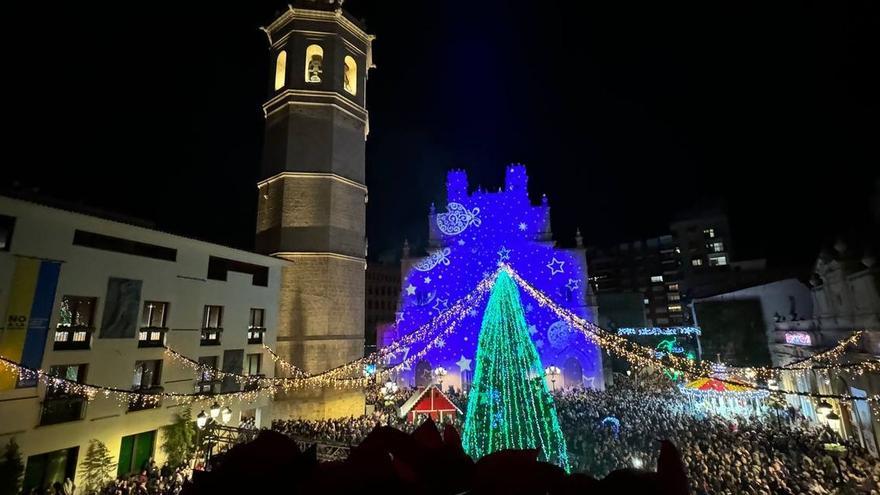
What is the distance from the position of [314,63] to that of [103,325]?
18.8 m

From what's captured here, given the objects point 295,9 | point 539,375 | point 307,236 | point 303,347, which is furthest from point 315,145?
point 539,375

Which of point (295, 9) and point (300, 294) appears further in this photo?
point (295, 9)

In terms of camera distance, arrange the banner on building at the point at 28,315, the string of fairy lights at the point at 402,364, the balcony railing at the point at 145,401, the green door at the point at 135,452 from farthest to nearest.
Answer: the balcony railing at the point at 145,401
the green door at the point at 135,452
the banner on building at the point at 28,315
the string of fairy lights at the point at 402,364

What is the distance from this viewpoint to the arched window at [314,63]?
25938 mm

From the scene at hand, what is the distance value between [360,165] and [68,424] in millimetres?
18265

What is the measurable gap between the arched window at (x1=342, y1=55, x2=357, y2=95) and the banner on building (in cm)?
1871

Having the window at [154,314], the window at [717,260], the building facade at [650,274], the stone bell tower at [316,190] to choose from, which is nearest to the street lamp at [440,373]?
the stone bell tower at [316,190]

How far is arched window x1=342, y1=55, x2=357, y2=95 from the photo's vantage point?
27.4 metres

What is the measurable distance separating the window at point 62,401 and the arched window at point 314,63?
18859 mm

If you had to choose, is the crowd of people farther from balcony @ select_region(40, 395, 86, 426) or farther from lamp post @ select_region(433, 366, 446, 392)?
lamp post @ select_region(433, 366, 446, 392)

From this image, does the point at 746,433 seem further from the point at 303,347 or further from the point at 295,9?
the point at 295,9

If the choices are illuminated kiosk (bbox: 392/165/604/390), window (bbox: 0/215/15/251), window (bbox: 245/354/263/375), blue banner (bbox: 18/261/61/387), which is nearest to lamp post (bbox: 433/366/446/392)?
illuminated kiosk (bbox: 392/165/604/390)

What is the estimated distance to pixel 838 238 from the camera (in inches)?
807

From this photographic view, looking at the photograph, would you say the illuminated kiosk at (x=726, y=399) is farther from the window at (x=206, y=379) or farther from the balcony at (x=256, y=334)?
the window at (x=206, y=379)
